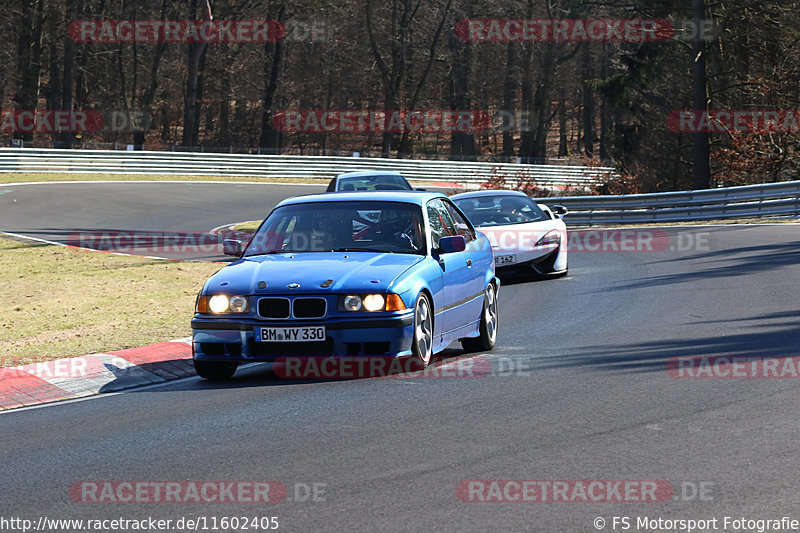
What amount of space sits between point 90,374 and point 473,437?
4194mm

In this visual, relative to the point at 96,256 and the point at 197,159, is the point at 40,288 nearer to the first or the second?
the point at 96,256

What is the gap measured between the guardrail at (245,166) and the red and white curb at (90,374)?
3244 cm

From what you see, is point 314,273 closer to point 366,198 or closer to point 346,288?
point 346,288

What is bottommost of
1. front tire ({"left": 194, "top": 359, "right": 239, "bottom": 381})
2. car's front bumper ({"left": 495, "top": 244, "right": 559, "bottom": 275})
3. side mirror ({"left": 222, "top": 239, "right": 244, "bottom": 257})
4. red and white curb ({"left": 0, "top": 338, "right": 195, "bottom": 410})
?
red and white curb ({"left": 0, "top": 338, "right": 195, "bottom": 410})

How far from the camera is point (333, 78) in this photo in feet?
270

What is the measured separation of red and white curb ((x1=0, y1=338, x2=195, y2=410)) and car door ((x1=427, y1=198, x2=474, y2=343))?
7.62 feet

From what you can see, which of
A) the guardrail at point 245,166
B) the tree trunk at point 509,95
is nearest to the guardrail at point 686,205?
the guardrail at point 245,166

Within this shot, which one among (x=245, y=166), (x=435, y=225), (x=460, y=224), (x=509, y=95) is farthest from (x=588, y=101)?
(x=435, y=225)

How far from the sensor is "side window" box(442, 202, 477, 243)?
35.7ft

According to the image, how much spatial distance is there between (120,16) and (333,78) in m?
18.0

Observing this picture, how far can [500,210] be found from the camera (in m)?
18.1

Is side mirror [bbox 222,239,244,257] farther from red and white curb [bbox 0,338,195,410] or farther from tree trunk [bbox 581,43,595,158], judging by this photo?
tree trunk [bbox 581,43,595,158]

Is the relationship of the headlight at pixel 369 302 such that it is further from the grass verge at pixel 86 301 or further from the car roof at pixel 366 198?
the grass verge at pixel 86 301

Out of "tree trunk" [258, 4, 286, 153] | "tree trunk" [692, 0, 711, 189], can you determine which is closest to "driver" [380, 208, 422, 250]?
"tree trunk" [692, 0, 711, 189]
